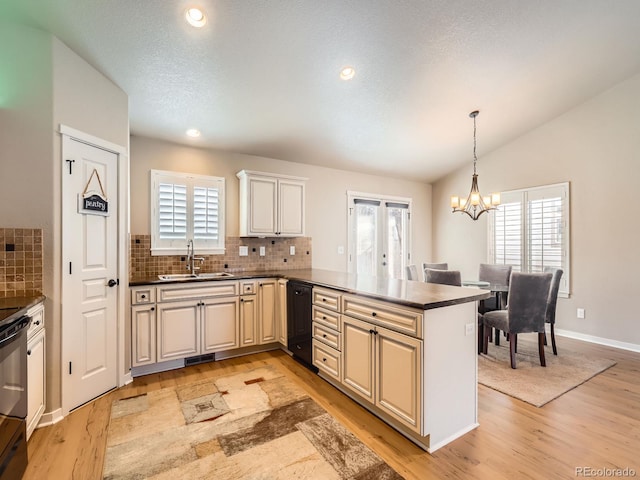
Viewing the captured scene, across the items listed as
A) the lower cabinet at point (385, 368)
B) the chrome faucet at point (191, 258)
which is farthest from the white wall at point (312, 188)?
the lower cabinet at point (385, 368)

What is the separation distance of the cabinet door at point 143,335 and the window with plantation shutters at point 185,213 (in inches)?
34.0

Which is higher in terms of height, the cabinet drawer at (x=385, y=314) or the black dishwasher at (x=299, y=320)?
the cabinet drawer at (x=385, y=314)

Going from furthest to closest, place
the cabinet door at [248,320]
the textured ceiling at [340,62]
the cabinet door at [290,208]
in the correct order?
the cabinet door at [290,208]
the cabinet door at [248,320]
the textured ceiling at [340,62]

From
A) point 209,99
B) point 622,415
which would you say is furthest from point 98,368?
point 622,415

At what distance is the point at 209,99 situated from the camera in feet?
10.3

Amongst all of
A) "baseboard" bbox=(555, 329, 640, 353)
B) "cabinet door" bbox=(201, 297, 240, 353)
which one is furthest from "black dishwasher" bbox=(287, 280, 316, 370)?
"baseboard" bbox=(555, 329, 640, 353)

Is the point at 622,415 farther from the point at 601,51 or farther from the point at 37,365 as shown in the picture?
the point at 37,365

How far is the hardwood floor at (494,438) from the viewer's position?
1.83 metres

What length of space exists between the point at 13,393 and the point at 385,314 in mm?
2164

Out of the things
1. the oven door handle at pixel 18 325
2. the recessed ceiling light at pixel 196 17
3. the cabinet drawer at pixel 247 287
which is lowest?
the cabinet drawer at pixel 247 287

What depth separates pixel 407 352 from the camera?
2.02 m

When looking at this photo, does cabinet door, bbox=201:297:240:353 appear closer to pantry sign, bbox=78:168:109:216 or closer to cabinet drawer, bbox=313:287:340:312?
cabinet drawer, bbox=313:287:340:312

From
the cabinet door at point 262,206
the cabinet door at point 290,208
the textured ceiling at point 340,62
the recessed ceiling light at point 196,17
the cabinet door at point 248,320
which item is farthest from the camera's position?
the cabinet door at point 290,208

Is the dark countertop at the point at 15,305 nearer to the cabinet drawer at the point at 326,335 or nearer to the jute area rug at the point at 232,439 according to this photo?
the jute area rug at the point at 232,439
